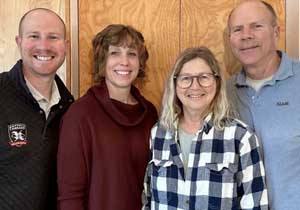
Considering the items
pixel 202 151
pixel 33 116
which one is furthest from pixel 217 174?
pixel 33 116

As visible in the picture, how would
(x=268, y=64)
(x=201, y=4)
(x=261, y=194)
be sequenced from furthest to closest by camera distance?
(x=201, y=4) → (x=268, y=64) → (x=261, y=194)

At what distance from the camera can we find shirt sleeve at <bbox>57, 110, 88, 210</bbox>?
1.76 metres

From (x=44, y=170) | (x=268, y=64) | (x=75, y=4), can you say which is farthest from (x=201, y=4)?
(x=44, y=170)

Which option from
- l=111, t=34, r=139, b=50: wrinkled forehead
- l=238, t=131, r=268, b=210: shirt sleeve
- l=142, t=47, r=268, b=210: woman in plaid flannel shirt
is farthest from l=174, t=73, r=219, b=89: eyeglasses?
→ l=111, t=34, r=139, b=50: wrinkled forehead

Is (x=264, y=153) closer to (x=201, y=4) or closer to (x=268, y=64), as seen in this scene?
(x=268, y=64)

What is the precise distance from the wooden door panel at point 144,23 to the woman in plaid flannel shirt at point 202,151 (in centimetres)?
59

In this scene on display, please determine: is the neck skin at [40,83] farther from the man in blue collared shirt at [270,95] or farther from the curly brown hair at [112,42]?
the man in blue collared shirt at [270,95]

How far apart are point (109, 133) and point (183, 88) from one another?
0.40 metres

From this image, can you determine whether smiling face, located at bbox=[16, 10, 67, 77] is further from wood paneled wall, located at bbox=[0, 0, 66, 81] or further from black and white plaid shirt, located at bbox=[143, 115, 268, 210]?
black and white plaid shirt, located at bbox=[143, 115, 268, 210]

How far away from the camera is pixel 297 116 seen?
6.03 ft

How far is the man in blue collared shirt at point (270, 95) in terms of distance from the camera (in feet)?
5.91

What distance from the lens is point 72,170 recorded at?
176 cm

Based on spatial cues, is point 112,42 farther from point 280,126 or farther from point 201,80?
point 280,126

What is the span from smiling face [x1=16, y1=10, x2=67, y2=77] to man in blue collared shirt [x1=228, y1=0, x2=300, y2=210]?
35.1 inches
